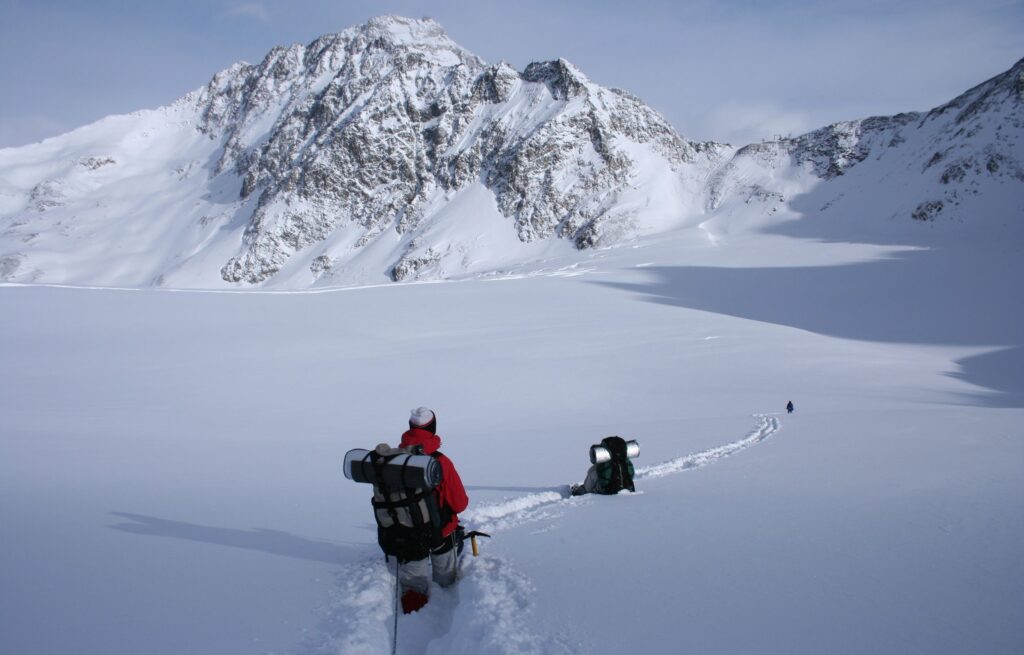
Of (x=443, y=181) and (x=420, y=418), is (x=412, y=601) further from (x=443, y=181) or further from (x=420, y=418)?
(x=443, y=181)

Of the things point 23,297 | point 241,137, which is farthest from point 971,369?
point 241,137

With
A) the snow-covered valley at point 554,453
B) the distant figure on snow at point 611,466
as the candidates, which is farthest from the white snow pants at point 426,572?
the distant figure on snow at point 611,466

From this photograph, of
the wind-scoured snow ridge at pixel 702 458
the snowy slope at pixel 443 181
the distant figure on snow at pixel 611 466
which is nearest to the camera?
the distant figure on snow at pixel 611 466

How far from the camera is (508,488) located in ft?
23.2

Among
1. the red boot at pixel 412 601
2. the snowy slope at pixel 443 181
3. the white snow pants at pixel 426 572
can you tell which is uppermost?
the snowy slope at pixel 443 181

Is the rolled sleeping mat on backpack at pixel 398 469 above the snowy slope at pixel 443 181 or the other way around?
the other way around

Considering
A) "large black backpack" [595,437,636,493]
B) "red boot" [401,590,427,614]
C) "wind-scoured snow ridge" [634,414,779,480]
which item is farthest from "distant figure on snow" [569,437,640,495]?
"red boot" [401,590,427,614]

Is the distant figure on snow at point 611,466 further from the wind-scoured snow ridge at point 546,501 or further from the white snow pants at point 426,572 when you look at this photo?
the white snow pants at point 426,572

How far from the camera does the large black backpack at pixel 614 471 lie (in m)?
6.43

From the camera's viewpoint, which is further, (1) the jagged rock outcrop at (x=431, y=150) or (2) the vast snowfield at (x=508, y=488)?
(1) the jagged rock outcrop at (x=431, y=150)

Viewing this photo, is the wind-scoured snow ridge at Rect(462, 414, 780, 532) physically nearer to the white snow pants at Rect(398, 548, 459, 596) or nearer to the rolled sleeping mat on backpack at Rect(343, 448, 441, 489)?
the white snow pants at Rect(398, 548, 459, 596)

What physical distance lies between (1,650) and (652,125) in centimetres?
10731

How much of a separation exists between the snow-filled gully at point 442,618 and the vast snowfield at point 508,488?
0.02 metres

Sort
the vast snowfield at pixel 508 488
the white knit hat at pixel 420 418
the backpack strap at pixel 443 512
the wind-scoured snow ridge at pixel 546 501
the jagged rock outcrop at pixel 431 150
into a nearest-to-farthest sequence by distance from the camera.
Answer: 1. the vast snowfield at pixel 508 488
2. the backpack strap at pixel 443 512
3. the white knit hat at pixel 420 418
4. the wind-scoured snow ridge at pixel 546 501
5. the jagged rock outcrop at pixel 431 150
